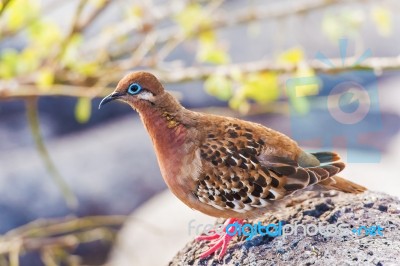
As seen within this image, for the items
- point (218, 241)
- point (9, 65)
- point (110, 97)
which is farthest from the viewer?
point (9, 65)

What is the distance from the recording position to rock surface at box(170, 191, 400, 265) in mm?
2320

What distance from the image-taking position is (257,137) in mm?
2600

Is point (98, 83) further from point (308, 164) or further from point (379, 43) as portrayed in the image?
point (379, 43)

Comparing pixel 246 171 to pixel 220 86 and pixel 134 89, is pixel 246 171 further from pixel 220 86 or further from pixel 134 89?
pixel 220 86

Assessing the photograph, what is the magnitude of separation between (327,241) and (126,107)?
504cm

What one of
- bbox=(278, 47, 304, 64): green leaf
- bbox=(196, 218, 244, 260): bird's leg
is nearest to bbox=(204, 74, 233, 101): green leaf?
bbox=(278, 47, 304, 64): green leaf

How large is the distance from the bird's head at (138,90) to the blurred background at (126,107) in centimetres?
73

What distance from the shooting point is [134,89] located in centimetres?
234

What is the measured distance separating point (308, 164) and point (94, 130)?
456 cm

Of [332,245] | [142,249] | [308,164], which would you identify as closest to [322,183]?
[308,164]

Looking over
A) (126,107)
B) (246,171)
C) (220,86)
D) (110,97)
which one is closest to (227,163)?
(246,171)

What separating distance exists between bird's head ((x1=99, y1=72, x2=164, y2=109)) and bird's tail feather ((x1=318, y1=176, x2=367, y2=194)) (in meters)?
0.68

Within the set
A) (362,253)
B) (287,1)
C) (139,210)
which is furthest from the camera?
(287,1)

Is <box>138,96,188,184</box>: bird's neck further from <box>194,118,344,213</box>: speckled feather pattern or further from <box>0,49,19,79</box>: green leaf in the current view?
<box>0,49,19,79</box>: green leaf
